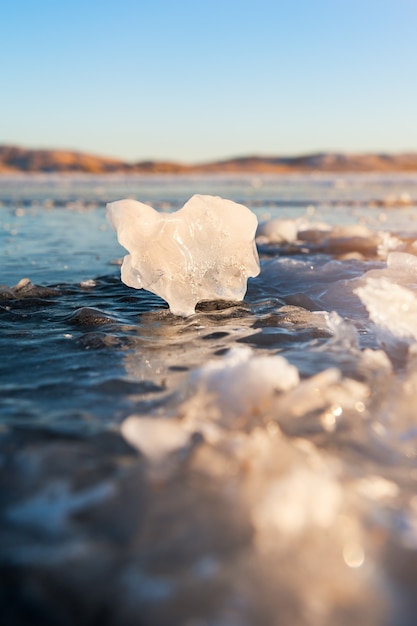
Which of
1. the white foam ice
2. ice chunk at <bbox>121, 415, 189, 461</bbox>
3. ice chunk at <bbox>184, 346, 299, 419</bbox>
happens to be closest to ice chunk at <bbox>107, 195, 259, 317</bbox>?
the white foam ice

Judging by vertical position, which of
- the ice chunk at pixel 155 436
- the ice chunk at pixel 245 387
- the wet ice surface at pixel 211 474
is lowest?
the wet ice surface at pixel 211 474

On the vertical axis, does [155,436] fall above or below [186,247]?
below

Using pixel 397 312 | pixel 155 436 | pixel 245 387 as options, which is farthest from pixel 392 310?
pixel 155 436

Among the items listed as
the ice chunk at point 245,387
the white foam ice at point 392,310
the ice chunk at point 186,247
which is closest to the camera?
the ice chunk at point 245,387

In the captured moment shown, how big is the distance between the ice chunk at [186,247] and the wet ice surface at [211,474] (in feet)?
1.51

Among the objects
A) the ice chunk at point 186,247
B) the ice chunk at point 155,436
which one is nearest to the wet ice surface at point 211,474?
the ice chunk at point 155,436

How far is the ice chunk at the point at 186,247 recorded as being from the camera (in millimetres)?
3688

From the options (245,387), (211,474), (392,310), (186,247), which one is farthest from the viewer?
(186,247)

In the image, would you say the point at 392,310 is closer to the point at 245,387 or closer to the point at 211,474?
the point at 245,387

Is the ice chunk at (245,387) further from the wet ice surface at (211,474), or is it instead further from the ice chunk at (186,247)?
the ice chunk at (186,247)

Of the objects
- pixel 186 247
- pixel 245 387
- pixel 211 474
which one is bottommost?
pixel 211 474

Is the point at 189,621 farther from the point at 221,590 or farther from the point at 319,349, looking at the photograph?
the point at 319,349

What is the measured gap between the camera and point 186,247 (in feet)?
12.5

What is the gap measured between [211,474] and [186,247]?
228 cm
